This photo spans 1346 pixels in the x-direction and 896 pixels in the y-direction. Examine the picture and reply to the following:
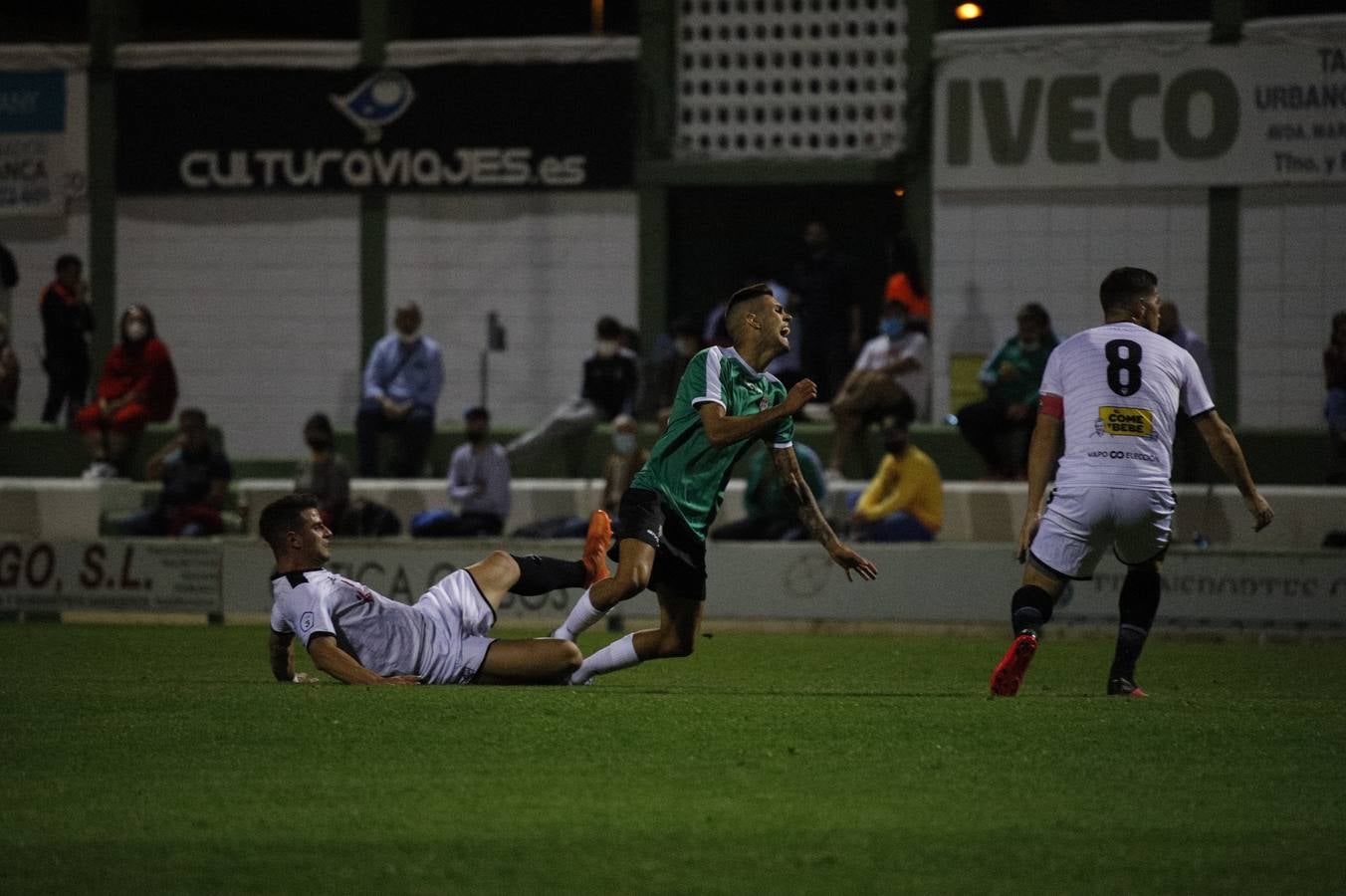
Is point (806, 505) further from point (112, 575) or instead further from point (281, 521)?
point (112, 575)

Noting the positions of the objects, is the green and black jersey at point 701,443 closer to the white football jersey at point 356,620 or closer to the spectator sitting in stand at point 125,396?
the white football jersey at point 356,620

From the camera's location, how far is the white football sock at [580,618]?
946 centimetres

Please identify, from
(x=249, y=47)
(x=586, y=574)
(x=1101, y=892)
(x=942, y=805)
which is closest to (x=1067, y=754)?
(x=942, y=805)

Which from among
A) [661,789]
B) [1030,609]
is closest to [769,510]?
[1030,609]

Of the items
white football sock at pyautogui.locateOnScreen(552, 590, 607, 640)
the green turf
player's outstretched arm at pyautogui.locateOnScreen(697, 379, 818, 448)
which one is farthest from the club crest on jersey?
white football sock at pyautogui.locateOnScreen(552, 590, 607, 640)

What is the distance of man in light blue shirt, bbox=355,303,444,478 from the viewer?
20391 mm

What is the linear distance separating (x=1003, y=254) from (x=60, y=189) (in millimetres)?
11038

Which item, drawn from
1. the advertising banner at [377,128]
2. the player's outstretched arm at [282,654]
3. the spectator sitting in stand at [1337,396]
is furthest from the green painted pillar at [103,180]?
the player's outstretched arm at [282,654]

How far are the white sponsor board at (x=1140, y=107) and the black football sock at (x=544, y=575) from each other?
12810mm

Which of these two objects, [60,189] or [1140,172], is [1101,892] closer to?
[1140,172]

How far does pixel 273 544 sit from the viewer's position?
9391mm

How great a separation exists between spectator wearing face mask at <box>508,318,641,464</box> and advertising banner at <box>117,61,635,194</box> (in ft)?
10.1

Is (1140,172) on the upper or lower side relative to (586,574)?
upper

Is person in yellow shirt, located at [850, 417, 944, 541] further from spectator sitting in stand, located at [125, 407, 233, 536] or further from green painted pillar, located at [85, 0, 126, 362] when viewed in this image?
green painted pillar, located at [85, 0, 126, 362]
